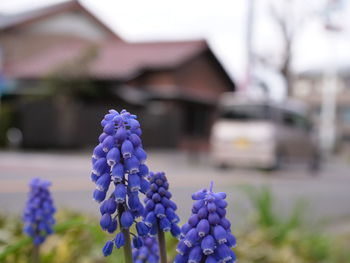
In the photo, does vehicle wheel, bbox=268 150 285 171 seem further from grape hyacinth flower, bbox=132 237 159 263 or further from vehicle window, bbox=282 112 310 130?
grape hyacinth flower, bbox=132 237 159 263

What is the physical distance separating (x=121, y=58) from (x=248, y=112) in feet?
47.1

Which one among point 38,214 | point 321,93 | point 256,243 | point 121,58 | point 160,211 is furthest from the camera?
point 321,93

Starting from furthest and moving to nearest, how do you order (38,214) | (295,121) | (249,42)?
(249,42) → (295,121) → (38,214)

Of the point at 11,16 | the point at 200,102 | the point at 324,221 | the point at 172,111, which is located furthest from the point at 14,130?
the point at 11,16

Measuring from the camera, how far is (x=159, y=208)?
150cm

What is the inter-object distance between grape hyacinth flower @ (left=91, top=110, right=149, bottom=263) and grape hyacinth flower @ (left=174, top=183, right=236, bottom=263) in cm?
15

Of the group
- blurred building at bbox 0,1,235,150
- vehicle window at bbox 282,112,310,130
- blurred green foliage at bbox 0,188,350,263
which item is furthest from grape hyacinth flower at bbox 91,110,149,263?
blurred building at bbox 0,1,235,150

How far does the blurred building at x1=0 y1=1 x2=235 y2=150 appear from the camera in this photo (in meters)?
19.3

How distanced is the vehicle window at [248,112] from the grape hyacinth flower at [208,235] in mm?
12545

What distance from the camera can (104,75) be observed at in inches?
947

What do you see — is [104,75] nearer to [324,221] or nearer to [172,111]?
[172,111]

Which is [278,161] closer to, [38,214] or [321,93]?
[38,214]

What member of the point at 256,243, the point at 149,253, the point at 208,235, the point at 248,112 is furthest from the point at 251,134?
the point at 208,235

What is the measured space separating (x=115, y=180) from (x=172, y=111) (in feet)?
76.3
